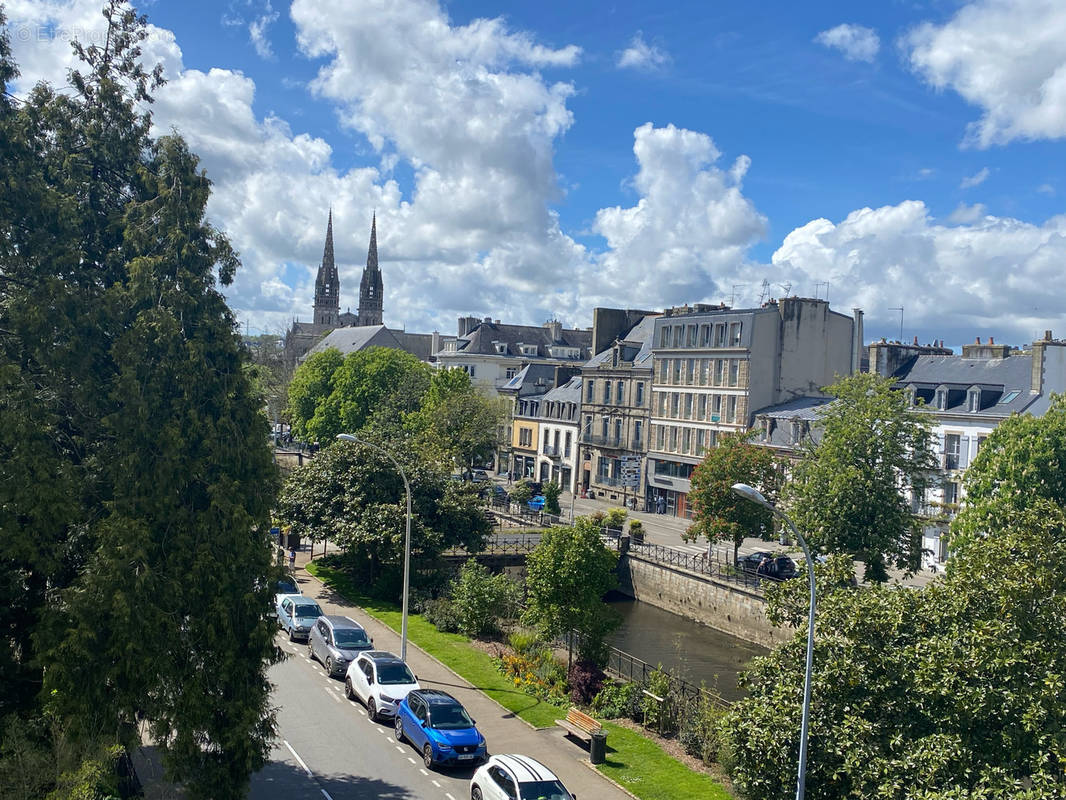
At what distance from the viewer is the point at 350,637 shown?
2966 cm

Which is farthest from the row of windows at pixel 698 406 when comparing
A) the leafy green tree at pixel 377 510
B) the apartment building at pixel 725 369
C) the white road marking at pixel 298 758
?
the white road marking at pixel 298 758

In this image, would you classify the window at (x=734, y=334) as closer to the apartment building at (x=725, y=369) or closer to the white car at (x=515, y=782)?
the apartment building at (x=725, y=369)

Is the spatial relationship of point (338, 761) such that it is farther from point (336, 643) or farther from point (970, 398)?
point (970, 398)

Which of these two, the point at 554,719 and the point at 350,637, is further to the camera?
the point at 350,637

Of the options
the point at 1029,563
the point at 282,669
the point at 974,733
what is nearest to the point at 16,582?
the point at 282,669

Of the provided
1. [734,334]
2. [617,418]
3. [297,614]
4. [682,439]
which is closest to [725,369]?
[734,334]

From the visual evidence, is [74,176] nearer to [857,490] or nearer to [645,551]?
[857,490]

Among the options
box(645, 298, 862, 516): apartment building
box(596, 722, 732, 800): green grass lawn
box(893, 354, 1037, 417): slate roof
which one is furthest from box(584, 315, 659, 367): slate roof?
box(596, 722, 732, 800): green grass lawn

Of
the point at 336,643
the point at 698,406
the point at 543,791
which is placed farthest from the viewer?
the point at 698,406

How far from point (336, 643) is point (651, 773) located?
1164cm

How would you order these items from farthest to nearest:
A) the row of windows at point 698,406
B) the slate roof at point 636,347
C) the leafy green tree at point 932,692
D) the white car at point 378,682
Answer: the slate roof at point 636,347, the row of windows at point 698,406, the white car at point 378,682, the leafy green tree at point 932,692

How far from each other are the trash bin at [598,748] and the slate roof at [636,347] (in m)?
48.5

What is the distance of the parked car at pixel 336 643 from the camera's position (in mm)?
28250

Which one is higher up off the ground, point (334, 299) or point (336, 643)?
point (334, 299)
